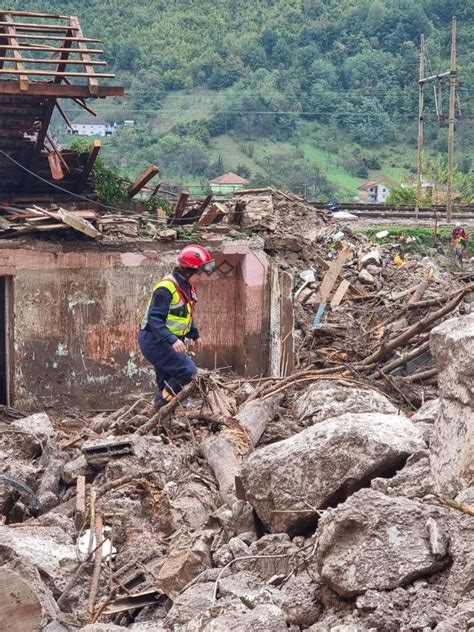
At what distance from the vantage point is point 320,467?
5758 mm

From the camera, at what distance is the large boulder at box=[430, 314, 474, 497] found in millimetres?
5242

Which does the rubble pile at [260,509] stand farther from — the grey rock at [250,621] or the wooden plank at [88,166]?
the wooden plank at [88,166]

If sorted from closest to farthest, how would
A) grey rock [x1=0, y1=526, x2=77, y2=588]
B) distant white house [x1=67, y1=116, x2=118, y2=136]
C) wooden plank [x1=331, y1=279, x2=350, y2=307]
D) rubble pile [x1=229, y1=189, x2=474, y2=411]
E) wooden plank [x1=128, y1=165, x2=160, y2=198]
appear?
grey rock [x1=0, y1=526, x2=77, y2=588] → rubble pile [x1=229, y1=189, x2=474, y2=411] → wooden plank [x1=128, y1=165, x2=160, y2=198] → wooden plank [x1=331, y1=279, x2=350, y2=307] → distant white house [x1=67, y1=116, x2=118, y2=136]

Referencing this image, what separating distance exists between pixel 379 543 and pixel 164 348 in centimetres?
518

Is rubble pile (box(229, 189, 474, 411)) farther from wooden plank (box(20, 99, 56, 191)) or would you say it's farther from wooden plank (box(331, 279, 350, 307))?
wooden plank (box(20, 99, 56, 191))

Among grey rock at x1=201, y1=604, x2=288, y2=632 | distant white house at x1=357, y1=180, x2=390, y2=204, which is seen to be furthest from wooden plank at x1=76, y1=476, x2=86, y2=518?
distant white house at x1=357, y1=180, x2=390, y2=204

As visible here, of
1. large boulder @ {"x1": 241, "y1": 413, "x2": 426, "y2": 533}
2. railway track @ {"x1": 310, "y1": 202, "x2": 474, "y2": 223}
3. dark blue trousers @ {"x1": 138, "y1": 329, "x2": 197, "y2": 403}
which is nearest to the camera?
large boulder @ {"x1": 241, "y1": 413, "x2": 426, "y2": 533}

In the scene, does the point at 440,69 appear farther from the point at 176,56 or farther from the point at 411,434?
the point at 411,434

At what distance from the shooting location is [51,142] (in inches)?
636

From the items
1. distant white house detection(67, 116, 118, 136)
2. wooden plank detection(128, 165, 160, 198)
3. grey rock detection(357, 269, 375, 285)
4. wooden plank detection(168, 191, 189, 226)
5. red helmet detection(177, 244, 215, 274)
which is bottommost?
grey rock detection(357, 269, 375, 285)

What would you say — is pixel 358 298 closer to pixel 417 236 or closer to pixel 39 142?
pixel 39 142

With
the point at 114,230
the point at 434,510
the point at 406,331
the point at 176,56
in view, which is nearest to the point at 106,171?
the point at 114,230

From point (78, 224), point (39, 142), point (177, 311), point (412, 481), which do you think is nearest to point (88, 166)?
point (39, 142)

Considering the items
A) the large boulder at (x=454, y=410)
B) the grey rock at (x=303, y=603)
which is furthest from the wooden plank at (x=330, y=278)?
the grey rock at (x=303, y=603)
